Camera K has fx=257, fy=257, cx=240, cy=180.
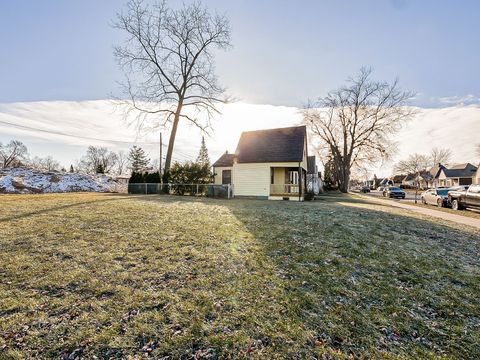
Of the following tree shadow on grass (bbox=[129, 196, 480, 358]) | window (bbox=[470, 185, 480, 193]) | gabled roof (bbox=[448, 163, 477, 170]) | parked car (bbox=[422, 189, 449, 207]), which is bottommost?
tree shadow on grass (bbox=[129, 196, 480, 358])

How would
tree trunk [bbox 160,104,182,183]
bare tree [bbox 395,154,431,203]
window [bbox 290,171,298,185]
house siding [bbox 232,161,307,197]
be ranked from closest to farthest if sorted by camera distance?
1. house siding [bbox 232,161,307,197]
2. window [bbox 290,171,298,185]
3. tree trunk [bbox 160,104,182,183]
4. bare tree [bbox 395,154,431,203]

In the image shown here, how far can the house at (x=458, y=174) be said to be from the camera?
190 ft

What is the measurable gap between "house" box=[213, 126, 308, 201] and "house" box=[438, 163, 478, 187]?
58.0m

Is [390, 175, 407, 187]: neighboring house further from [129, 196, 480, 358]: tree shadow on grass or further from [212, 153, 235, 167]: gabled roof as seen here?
[129, 196, 480, 358]: tree shadow on grass

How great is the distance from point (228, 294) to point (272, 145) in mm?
18443

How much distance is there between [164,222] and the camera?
741cm

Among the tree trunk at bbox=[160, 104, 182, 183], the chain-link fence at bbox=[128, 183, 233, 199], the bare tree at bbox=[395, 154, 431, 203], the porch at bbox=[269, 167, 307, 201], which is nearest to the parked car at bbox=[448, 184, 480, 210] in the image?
the porch at bbox=[269, 167, 307, 201]

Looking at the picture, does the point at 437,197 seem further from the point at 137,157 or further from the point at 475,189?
the point at 137,157

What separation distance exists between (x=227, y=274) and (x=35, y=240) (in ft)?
13.9

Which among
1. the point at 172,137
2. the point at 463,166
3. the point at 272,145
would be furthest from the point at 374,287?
the point at 463,166

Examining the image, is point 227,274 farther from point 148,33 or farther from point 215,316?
point 148,33

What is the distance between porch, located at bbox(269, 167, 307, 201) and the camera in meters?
19.7

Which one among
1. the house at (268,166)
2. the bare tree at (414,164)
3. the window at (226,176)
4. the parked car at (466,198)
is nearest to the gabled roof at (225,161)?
the house at (268,166)

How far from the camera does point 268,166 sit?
2009cm
